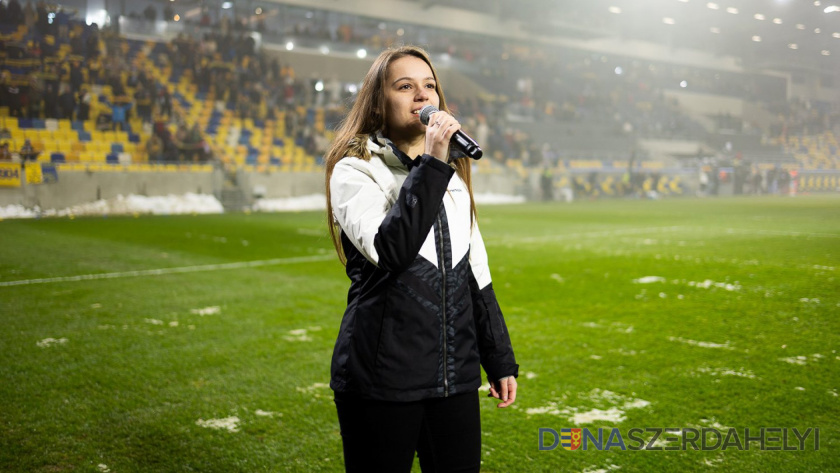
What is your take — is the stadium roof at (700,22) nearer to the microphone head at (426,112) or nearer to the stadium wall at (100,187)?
the stadium wall at (100,187)

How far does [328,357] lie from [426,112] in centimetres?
316

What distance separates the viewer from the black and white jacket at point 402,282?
153cm

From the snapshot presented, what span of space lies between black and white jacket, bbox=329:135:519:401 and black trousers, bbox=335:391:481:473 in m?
0.04

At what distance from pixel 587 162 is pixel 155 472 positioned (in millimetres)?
29369

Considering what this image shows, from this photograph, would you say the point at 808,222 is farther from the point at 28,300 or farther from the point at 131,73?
the point at 131,73

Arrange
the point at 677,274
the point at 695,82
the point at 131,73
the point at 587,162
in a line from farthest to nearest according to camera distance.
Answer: the point at 695,82 → the point at 587,162 → the point at 131,73 → the point at 677,274

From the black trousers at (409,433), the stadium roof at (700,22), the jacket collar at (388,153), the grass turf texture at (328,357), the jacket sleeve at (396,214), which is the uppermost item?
the stadium roof at (700,22)

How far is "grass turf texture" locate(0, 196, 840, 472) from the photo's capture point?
3.04 m

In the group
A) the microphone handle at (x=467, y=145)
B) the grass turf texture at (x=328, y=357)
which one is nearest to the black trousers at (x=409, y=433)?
the microphone handle at (x=467, y=145)

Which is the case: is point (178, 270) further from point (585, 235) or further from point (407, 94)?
point (407, 94)

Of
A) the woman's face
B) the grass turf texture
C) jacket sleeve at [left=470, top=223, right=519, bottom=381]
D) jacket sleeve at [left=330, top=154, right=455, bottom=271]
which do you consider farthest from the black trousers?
the grass turf texture

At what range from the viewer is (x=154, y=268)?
28.7ft

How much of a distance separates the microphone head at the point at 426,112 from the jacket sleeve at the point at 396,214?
14 cm

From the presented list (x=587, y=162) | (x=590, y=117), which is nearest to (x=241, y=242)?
(x=587, y=162)
